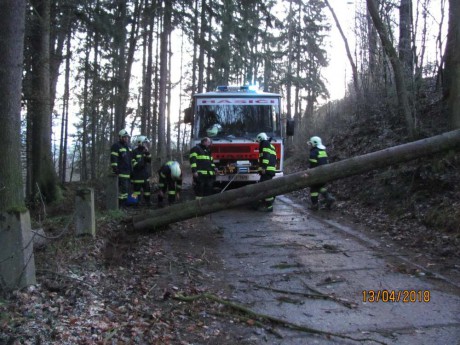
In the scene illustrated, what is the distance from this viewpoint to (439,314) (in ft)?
14.5

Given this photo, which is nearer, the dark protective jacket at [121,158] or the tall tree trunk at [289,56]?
the dark protective jacket at [121,158]

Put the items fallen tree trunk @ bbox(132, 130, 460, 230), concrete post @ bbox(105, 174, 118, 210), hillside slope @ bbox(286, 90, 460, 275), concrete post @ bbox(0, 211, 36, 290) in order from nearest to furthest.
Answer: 1. concrete post @ bbox(0, 211, 36, 290)
2. hillside slope @ bbox(286, 90, 460, 275)
3. fallen tree trunk @ bbox(132, 130, 460, 230)
4. concrete post @ bbox(105, 174, 118, 210)

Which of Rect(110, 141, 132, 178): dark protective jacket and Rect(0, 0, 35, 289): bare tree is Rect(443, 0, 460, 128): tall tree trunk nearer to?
Rect(110, 141, 132, 178): dark protective jacket

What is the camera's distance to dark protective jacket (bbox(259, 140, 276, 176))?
10117mm

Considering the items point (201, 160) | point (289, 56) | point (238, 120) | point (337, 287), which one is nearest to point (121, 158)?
point (201, 160)

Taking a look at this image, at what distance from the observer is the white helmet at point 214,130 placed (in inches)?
441

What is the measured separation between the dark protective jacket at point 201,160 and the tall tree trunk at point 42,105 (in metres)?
3.61

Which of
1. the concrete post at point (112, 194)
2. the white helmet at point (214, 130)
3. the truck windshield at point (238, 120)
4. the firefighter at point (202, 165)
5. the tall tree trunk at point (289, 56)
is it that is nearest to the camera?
the concrete post at point (112, 194)

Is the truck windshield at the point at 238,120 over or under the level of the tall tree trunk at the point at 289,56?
under

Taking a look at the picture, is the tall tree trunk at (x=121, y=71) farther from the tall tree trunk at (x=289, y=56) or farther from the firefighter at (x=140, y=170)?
the tall tree trunk at (x=289, y=56)

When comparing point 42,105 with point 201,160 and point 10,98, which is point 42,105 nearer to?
point 201,160

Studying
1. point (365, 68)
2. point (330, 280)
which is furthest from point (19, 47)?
point (365, 68)

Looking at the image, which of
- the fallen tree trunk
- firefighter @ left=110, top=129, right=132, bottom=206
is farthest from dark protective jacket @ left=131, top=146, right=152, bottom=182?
the fallen tree trunk

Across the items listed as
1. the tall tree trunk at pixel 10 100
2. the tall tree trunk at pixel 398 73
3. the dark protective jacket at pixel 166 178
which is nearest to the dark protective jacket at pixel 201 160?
the dark protective jacket at pixel 166 178
